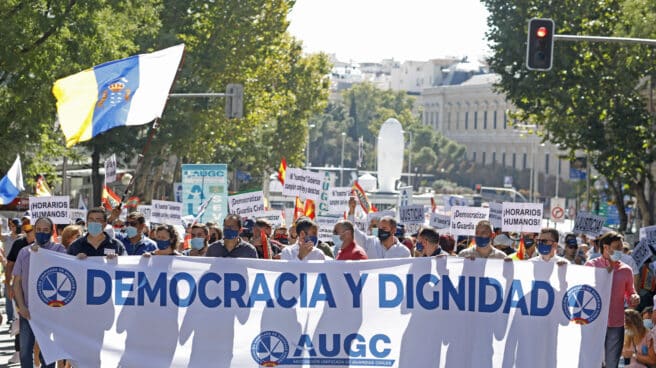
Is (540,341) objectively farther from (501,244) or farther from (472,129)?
(472,129)

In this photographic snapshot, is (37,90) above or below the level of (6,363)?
above

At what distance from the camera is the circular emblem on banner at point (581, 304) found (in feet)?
39.6

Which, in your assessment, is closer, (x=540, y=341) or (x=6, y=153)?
(x=540, y=341)

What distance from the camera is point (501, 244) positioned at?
18.7 meters

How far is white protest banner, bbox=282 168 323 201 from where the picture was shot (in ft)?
77.9

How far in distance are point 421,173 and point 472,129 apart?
1555 centimetres

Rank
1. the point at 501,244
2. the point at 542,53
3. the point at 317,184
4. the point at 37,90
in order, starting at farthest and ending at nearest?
the point at 37,90
the point at 317,184
the point at 542,53
the point at 501,244

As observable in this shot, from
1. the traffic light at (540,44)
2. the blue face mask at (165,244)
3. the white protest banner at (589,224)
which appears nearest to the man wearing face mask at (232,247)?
the blue face mask at (165,244)

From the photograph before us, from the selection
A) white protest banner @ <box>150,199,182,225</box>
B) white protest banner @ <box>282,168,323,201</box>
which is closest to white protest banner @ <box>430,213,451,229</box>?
white protest banner @ <box>282,168,323,201</box>

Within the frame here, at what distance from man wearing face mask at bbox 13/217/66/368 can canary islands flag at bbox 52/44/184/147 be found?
2019mm

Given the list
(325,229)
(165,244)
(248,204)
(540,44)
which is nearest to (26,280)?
(165,244)

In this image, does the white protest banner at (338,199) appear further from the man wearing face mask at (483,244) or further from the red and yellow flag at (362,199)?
the man wearing face mask at (483,244)

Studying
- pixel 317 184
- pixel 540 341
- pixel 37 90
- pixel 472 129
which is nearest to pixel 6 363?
pixel 540 341

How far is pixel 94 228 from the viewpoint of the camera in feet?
40.8
